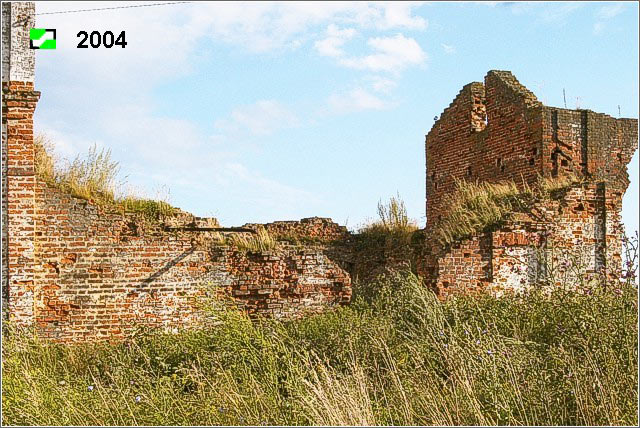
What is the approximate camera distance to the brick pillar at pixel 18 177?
9836mm

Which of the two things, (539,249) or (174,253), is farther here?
(539,249)

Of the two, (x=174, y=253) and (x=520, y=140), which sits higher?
(x=520, y=140)

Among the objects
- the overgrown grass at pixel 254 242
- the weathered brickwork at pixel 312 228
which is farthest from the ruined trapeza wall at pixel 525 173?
the overgrown grass at pixel 254 242

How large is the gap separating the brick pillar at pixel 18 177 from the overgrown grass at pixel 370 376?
0.75 metres

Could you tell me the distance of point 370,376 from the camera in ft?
25.9

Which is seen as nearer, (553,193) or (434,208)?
(553,193)

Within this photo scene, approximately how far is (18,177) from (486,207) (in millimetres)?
7584

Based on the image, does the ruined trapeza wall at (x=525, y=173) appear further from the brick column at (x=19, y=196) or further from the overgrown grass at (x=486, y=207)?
the brick column at (x=19, y=196)

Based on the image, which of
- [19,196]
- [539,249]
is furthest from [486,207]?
[19,196]

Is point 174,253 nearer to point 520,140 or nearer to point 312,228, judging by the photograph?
point 312,228

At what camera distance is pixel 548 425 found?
5773mm

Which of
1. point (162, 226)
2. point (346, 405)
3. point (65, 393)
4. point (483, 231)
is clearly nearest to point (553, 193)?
point (483, 231)

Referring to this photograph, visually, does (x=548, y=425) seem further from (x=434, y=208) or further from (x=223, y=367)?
(x=434, y=208)

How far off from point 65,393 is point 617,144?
11955mm
